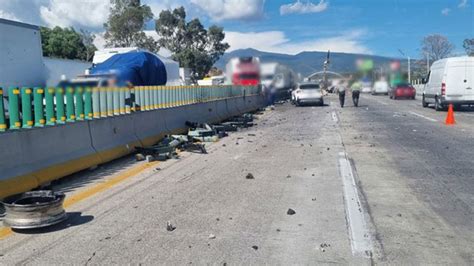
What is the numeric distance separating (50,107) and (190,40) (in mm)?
64459

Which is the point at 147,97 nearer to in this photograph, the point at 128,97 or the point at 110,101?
the point at 128,97

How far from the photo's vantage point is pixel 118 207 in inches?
266

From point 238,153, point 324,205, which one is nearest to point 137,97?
point 238,153

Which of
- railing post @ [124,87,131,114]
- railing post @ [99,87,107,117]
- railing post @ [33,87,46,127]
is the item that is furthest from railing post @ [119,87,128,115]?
railing post @ [33,87,46,127]

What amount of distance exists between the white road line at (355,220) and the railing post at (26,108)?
16.3 ft

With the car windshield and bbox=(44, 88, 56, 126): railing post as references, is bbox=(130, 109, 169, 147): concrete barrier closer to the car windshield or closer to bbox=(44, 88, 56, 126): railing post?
bbox=(44, 88, 56, 126): railing post

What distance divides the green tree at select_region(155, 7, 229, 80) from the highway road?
59.0 m

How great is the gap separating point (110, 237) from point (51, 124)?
372cm

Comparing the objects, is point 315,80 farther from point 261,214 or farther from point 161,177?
point 261,214

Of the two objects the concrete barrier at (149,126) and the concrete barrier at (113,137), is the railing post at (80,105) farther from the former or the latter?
the concrete barrier at (149,126)

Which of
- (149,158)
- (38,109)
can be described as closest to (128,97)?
(149,158)

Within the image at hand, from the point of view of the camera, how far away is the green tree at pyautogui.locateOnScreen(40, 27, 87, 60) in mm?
56250

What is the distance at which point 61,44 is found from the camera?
187 feet

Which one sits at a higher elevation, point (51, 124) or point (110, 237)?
point (51, 124)
